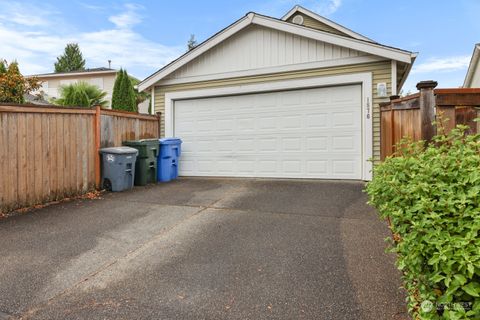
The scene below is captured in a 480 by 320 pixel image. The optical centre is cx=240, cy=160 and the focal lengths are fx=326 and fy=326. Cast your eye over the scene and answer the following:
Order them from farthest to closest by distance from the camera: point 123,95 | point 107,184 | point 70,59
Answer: point 70,59 < point 123,95 < point 107,184

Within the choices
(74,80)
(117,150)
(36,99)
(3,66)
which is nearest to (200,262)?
(117,150)

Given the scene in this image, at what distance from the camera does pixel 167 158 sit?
26.8ft

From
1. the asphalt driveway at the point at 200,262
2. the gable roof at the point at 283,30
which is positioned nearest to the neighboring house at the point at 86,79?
the gable roof at the point at 283,30

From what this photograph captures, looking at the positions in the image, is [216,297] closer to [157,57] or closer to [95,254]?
[95,254]

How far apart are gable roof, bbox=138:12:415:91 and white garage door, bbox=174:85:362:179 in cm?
88

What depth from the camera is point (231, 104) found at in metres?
8.48

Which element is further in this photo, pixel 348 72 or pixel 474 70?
pixel 474 70

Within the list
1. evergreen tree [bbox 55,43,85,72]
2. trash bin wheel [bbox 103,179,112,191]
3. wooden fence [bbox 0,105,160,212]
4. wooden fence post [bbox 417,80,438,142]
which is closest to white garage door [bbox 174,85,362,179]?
wooden fence [bbox 0,105,160,212]

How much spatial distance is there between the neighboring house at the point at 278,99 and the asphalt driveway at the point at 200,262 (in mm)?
2127

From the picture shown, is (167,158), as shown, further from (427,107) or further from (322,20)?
(322,20)

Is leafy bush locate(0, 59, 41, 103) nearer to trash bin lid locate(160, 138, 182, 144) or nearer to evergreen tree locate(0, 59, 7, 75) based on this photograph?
evergreen tree locate(0, 59, 7, 75)

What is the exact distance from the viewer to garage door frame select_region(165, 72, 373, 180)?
705 centimetres

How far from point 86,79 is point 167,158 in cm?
2231

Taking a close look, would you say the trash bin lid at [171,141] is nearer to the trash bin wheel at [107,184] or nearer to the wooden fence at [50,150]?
the wooden fence at [50,150]
